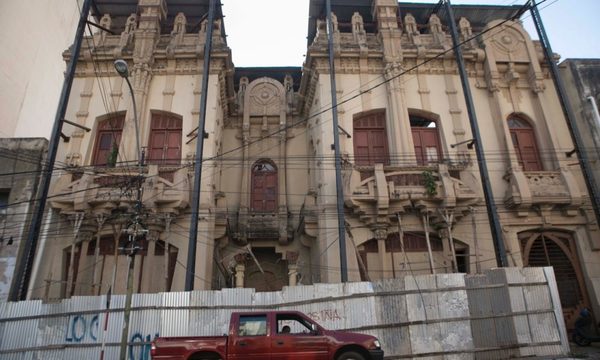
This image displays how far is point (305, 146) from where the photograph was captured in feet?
76.8

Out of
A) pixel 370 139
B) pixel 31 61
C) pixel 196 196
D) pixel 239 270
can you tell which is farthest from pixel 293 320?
pixel 31 61

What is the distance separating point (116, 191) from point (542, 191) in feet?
64.1

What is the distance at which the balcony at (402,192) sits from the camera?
1748 cm

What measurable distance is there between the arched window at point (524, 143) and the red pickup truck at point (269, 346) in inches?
603

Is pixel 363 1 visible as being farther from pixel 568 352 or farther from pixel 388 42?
pixel 568 352

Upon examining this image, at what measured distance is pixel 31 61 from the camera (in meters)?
28.6

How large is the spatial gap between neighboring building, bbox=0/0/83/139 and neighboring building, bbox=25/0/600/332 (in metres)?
8.88

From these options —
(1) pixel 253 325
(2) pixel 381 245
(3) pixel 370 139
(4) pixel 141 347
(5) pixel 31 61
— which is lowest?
(4) pixel 141 347

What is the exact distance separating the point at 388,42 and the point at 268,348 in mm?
17603

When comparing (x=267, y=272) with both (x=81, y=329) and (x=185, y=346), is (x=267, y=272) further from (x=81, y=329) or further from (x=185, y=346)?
(x=185, y=346)

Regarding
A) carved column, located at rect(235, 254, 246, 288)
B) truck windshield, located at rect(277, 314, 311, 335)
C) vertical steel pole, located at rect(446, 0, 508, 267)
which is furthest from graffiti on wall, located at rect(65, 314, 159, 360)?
vertical steel pole, located at rect(446, 0, 508, 267)

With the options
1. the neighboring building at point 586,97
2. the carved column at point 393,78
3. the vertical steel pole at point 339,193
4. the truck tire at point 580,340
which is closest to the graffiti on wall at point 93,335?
the vertical steel pole at point 339,193

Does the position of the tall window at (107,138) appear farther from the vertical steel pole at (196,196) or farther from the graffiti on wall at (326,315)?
the graffiti on wall at (326,315)

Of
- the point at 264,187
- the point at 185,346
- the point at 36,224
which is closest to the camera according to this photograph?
the point at 185,346
